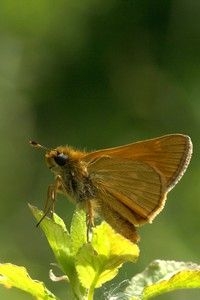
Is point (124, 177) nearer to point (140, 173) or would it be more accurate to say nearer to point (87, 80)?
point (140, 173)

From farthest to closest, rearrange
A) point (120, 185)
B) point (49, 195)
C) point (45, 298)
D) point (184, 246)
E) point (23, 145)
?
point (23, 145) → point (184, 246) → point (120, 185) → point (49, 195) → point (45, 298)

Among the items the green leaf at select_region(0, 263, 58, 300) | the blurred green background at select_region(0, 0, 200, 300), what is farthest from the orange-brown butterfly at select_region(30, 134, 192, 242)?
the blurred green background at select_region(0, 0, 200, 300)

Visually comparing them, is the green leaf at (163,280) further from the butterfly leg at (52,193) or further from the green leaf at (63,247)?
the butterfly leg at (52,193)

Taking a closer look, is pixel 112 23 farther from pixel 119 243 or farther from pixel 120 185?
pixel 119 243

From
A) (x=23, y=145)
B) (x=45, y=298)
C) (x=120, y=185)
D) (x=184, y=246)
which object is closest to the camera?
(x=45, y=298)

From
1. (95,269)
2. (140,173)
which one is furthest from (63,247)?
(140,173)

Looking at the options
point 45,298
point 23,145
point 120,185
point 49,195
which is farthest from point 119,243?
point 23,145

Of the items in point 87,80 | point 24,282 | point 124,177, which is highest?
point 24,282
